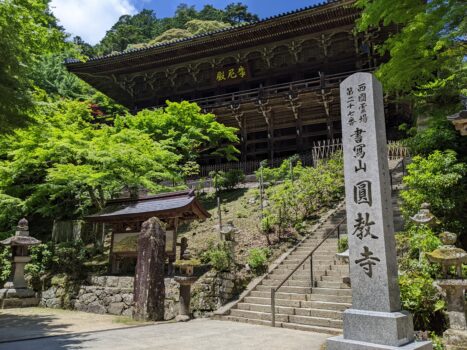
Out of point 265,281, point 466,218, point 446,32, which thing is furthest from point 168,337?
point 446,32

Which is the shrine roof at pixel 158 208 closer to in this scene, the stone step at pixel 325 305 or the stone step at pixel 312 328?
the stone step at pixel 325 305

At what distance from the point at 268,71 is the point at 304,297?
60.4 feet

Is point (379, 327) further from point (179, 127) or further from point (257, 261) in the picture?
point (179, 127)

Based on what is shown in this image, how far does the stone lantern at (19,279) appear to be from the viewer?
12588mm

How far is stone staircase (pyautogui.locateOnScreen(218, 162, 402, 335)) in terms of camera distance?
8.05 m

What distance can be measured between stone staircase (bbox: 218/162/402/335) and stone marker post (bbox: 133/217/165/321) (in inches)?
67.5

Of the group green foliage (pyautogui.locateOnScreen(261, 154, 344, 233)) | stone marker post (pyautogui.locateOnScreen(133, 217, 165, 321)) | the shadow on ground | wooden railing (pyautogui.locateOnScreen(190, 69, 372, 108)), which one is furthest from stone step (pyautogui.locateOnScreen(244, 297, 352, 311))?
wooden railing (pyautogui.locateOnScreen(190, 69, 372, 108))

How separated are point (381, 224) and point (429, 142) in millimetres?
Answer: 7539

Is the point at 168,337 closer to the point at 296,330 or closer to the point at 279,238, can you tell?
the point at 296,330

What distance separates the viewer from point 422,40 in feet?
28.3

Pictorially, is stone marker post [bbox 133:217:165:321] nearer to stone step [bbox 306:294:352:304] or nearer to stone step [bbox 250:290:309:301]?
stone step [bbox 250:290:309:301]

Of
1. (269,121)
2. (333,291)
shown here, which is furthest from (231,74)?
(333,291)

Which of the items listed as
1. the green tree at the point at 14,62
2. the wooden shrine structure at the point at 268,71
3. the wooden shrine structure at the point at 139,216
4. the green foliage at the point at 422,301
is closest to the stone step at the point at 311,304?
the green foliage at the point at 422,301

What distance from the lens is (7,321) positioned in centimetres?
971
